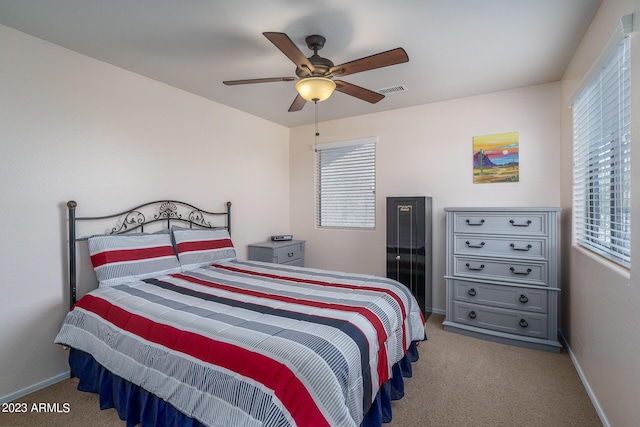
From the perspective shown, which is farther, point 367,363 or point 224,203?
point 224,203

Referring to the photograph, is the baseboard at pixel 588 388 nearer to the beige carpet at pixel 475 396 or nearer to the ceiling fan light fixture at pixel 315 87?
the beige carpet at pixel 475 396

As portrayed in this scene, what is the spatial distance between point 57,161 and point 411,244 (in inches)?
129

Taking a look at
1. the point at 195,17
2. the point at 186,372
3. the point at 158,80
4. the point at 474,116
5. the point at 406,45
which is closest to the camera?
the point at 186,372

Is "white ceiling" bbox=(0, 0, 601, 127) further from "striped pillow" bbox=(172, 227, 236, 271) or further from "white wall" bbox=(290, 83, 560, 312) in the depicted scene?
"striped pillow" bbox=(172, 227, 236, 271)

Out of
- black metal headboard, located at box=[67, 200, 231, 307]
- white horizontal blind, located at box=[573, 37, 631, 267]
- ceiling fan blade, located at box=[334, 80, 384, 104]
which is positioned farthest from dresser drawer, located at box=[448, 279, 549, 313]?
black metal headboard, located at box=[67, 200, 231, 307]

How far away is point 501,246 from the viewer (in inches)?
115

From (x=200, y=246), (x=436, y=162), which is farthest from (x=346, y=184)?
(x=200, y=246)

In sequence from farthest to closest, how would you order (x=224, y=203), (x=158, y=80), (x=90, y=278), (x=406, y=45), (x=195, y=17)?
1. (x=224, y=203)
2. (x=158, y=80)
3. (x=90, y=278)
4. (x=406, y=45)
5. (x=195, y=17)

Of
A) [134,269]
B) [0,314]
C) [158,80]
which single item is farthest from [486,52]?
[0,314]

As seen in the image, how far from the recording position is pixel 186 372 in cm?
143

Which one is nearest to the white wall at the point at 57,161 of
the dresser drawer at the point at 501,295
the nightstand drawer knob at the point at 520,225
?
the dresser drawer at the point at 501,295

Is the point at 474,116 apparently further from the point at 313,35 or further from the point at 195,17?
the point at 195,17

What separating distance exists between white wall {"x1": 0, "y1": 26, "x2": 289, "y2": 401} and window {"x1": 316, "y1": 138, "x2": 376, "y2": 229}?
179 centimetres

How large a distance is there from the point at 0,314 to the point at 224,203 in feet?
6.88
